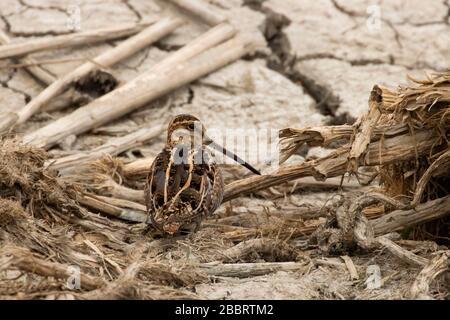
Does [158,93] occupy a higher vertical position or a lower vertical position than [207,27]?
lower

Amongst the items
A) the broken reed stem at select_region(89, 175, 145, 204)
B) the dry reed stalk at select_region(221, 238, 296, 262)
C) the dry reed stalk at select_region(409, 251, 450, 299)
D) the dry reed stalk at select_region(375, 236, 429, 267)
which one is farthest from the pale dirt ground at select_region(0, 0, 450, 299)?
the dry reed stalk at select_region(409, 251, 450, 299)

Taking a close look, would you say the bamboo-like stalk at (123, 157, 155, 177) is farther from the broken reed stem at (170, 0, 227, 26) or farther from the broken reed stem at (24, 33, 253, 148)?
the broken reed stem at (170, 0, 227, 26)

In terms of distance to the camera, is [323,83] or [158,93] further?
[323,83]

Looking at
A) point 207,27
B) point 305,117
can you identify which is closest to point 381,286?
point 305,117

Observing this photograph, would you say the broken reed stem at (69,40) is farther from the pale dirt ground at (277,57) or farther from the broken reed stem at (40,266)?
the broken reed stem at (40,266)

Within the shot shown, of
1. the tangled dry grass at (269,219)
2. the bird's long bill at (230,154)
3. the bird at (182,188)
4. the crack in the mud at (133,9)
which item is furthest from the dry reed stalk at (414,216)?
the crack in the mud at (133,9)

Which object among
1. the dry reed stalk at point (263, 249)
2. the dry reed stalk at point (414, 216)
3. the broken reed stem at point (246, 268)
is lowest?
the broken reed stem at point (246, 268)
